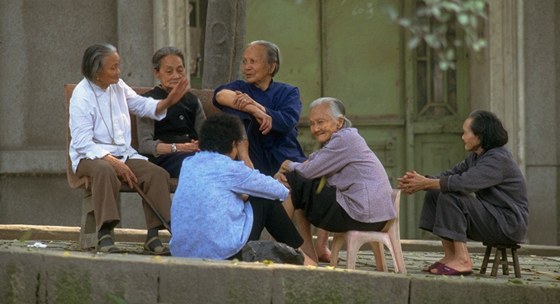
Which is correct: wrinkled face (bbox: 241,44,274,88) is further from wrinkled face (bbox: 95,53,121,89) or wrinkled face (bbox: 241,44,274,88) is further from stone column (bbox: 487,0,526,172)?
stone column (bbox: 487,0,526,172)

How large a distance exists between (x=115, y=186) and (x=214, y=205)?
1.04m

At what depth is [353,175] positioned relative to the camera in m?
9.54

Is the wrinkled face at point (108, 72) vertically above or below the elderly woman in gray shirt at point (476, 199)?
above

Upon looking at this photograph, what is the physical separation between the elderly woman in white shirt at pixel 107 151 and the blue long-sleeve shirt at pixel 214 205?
80cm

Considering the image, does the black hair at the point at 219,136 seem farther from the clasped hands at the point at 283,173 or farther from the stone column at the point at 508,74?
the stone column at the point at 508,74

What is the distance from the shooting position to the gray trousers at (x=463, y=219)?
984cm

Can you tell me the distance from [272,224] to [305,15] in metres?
6.15

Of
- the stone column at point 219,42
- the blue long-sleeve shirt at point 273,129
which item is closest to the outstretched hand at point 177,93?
the blue long-sleeve shirt at point 273,129

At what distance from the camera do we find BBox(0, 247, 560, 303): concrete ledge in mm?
7902

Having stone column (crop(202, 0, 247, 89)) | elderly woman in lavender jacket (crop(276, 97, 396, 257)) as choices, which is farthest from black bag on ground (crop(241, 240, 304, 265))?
stone column (crop(202, 0, 247, 89))

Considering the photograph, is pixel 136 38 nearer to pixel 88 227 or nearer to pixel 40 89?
pixel 40 89

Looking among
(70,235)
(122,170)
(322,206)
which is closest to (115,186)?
(122,170)

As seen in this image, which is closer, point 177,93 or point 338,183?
point 338,183

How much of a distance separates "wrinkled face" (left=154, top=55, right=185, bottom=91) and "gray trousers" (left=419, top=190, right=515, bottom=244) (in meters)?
1.90
